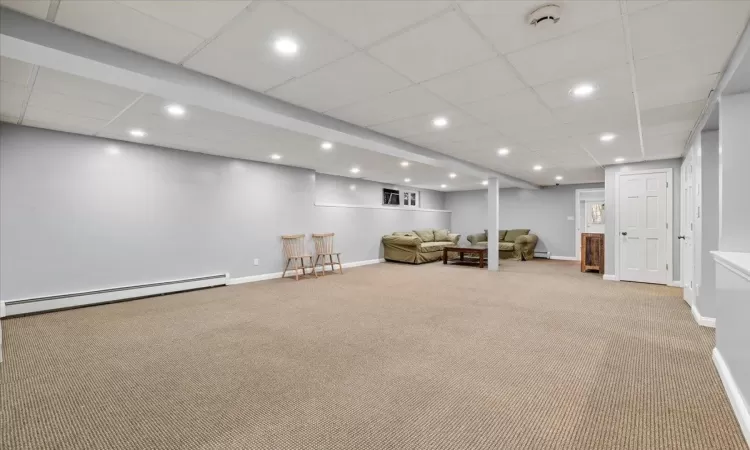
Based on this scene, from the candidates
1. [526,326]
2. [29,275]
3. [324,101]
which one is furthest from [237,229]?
[526,326]

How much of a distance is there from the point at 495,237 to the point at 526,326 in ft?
15.3

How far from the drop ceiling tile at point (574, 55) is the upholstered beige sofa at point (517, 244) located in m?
8.08

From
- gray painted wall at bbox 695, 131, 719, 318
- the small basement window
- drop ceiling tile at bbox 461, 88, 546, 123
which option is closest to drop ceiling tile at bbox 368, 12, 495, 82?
drop ceiling tile at bbox 461, 88, 546, 123

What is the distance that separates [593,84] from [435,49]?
1578 mm

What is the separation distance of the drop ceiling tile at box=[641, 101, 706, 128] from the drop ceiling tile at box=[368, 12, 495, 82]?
247cm

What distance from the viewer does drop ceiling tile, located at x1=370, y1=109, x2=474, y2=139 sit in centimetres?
377

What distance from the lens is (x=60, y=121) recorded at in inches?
159

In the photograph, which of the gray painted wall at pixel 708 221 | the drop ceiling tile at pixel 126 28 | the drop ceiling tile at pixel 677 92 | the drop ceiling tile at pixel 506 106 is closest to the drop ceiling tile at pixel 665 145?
the gray painted wall at pixel 708 221

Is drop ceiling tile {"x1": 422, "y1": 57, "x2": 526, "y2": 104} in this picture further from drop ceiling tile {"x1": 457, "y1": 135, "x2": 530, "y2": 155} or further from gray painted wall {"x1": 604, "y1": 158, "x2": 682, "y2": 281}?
gray painted wall {"x1": 604, "y1": 158, "x2": 682, "y2": 281}

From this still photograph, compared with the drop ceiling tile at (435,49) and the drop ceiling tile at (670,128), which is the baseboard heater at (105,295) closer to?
the drop ceiling tile at (435,49)

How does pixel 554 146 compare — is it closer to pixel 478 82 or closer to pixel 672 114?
pixel 672 114

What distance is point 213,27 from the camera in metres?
2.06

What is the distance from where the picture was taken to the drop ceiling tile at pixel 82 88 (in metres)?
2.81

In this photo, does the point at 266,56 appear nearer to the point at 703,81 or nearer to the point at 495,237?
the point at 703,81
